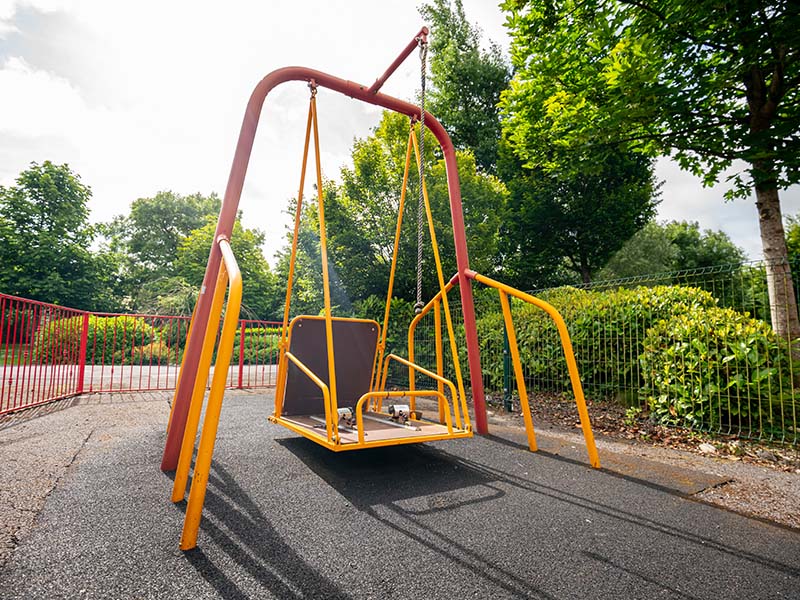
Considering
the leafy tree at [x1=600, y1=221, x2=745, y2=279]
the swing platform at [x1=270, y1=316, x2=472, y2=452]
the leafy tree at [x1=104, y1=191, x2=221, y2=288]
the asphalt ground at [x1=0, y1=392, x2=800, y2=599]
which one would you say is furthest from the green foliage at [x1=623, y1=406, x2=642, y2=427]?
the leafy tree at [x1=104, y1=191, x2=221, y2=288]

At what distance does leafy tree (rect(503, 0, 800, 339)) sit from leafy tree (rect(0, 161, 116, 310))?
27464mm

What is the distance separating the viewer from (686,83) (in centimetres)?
543

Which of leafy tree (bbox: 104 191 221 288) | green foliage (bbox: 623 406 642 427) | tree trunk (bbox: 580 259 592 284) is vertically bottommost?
green foliage (bbox: 623 406 642 427)

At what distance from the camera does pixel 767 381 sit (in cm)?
368

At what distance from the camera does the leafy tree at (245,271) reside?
28.3m

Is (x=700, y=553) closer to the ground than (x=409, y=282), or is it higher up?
closer to the ground

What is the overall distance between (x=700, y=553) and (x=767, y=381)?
2.73 metres

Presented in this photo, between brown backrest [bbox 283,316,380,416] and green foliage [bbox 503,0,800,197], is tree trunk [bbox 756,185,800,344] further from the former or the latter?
brown backrest [bbox 283,316,380,416]

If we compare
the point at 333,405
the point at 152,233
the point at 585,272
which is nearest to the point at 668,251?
the point at 585,272

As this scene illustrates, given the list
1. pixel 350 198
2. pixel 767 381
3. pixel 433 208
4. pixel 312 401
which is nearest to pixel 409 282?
pixel 433 208

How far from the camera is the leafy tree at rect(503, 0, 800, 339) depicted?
15.2 feet

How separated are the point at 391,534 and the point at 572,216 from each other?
17387mm

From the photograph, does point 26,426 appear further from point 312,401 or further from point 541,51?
point 541,51

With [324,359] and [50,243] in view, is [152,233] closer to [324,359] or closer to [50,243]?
[50,243]
